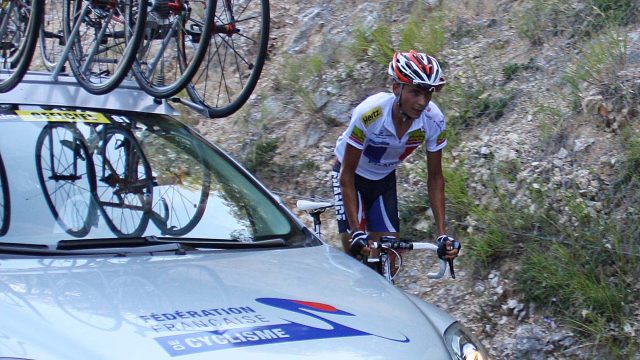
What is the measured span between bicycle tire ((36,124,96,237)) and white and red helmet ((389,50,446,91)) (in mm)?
1677

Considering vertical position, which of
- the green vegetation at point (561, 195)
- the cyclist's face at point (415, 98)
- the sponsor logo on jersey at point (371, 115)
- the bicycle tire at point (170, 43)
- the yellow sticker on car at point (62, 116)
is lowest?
the green vegetation at point (561, 195)

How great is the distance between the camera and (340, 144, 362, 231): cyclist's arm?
16.6 ft

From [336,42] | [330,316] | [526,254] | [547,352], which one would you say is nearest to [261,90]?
[336,42]

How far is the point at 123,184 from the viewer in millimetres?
4441

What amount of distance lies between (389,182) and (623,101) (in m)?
1.98

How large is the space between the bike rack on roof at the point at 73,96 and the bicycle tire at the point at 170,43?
0.23 feet

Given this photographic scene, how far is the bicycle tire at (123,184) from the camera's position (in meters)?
4.16

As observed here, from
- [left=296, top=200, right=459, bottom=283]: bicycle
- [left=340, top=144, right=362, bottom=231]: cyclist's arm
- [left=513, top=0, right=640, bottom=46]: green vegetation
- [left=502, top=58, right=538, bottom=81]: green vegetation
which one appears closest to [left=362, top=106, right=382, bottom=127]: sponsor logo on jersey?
[left=340, top=144, right=362, bottom=231]: cyclist's arm

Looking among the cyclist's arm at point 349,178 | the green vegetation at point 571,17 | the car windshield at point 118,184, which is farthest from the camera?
the green vegetation at point 571,17

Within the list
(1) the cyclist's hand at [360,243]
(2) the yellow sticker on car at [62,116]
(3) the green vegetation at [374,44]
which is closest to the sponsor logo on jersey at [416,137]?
(1) the cyclist's hand at [360,243]

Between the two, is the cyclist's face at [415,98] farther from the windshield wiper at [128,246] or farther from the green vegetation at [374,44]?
the green vegetation at [374,44]

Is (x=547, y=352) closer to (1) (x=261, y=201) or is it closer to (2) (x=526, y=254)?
(2) (x=526, y=254)

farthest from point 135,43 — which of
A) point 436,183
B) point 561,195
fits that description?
point 561,195

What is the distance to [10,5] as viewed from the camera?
246 inches
